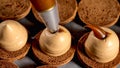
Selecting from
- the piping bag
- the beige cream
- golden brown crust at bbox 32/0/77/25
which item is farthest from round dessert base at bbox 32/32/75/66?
the piping bag

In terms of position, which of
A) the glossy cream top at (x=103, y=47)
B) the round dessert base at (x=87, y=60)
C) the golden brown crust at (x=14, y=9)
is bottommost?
the round dessert base at (x=87, y=60)

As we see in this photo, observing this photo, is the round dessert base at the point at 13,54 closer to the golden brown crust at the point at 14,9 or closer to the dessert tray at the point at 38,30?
the dessert tray at the point at 38,30

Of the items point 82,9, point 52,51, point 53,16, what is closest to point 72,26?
point 82,9

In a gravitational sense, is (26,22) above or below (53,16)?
below

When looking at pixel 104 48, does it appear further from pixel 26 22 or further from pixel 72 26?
pixel 26 22

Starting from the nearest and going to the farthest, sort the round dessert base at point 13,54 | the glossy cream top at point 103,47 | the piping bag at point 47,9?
the piping bag at point 47,9 < the glossy cream top at point 103,47 < the round dessert base at point 13,54

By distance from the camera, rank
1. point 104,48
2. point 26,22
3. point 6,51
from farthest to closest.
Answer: point 26,22 < point 6,51 < point 104,48

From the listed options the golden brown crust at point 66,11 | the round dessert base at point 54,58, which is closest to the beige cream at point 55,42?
the round dessert base at point 54,58
